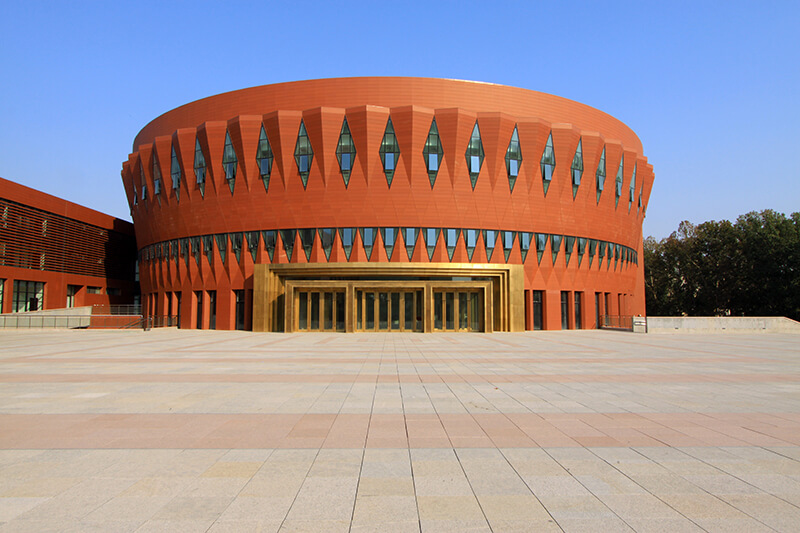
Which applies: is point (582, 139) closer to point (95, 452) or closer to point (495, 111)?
point (495, 111)

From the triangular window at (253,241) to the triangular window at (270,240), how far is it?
2.07 ft

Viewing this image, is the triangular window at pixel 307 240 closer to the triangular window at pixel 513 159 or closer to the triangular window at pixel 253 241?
the triangular window at pixel 253 241

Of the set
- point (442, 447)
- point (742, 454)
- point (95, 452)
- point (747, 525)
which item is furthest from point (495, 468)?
point (95, 452)

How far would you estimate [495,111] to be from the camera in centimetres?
4250

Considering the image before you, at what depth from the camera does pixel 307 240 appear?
4216 cm

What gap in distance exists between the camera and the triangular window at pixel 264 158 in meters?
42.5

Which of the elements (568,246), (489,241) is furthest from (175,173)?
(568,246)

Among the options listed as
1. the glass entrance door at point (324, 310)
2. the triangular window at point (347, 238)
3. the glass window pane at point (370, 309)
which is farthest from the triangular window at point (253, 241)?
the glass window pane at point (370, 309)

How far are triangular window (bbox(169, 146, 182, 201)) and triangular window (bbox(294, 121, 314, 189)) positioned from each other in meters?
12.7

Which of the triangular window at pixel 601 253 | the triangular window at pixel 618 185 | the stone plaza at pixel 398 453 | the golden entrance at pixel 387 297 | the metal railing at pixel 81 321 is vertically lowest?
the stone plaza at pixel 398 453

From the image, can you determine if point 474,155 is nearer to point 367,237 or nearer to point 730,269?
point 367,237

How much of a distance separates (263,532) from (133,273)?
69.8 meters

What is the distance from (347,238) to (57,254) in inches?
1309

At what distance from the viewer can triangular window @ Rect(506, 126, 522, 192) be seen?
42706mm
